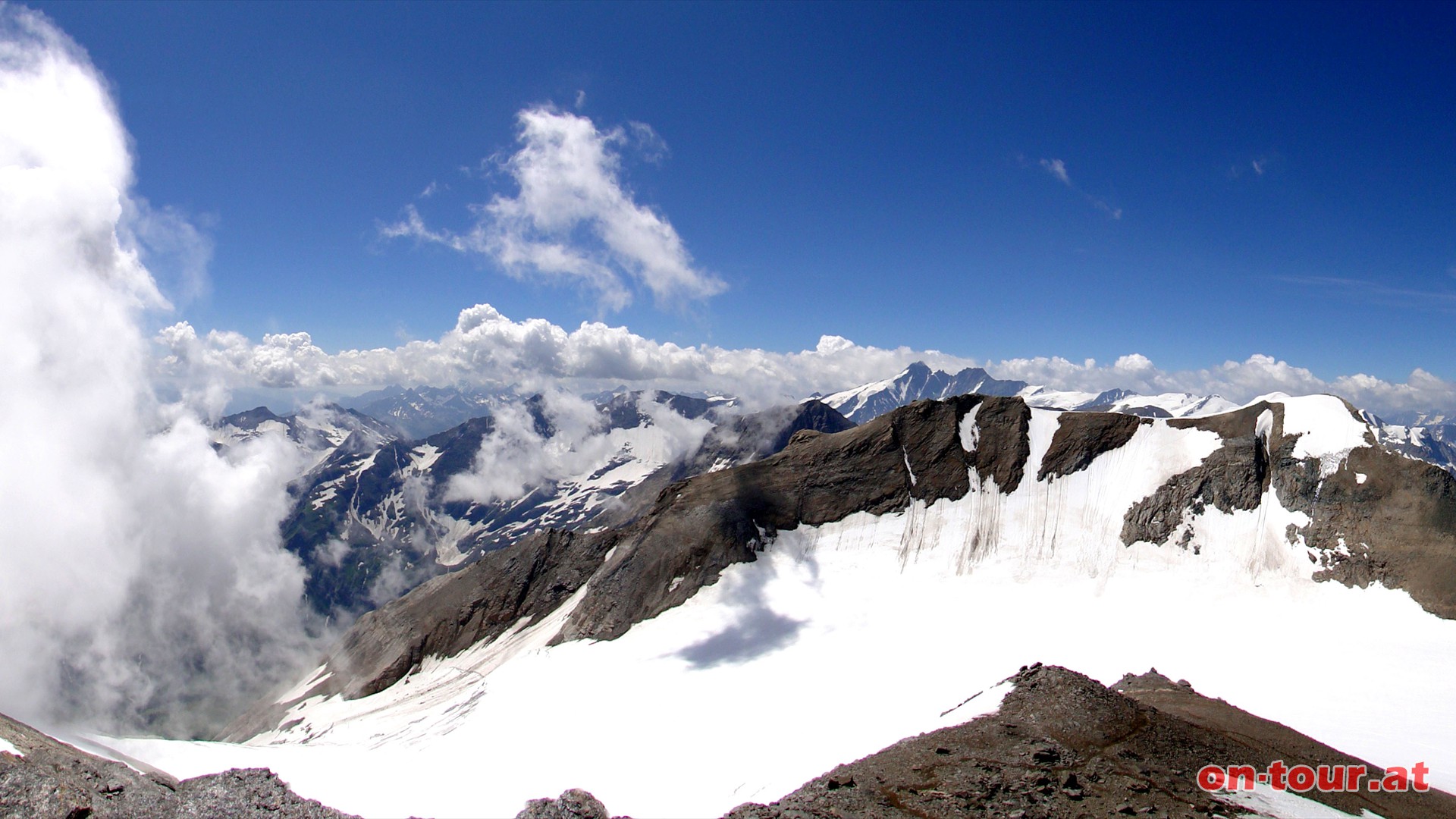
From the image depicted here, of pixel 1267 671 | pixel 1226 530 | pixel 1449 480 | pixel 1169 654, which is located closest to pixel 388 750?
pixel 1169 654

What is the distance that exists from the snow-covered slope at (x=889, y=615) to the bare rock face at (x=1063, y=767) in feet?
10.00

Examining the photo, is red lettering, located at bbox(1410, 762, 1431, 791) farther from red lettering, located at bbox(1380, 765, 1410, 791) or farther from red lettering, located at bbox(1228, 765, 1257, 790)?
red lettering, located at bbox(1228, 765, 1257, 790)

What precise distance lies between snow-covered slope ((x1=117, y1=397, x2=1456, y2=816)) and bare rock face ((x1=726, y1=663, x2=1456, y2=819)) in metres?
3.05

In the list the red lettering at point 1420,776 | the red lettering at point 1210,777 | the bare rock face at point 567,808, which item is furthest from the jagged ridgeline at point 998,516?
the red lettering at point 1210,777

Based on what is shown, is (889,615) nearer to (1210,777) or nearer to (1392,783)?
(1392,783)

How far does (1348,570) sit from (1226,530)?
10955 mm

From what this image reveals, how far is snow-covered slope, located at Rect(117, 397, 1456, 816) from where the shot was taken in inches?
1494

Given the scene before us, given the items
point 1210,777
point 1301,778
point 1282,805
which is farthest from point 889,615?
point 1282,805

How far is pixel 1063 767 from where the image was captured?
20234mm

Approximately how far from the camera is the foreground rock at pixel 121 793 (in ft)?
49.6

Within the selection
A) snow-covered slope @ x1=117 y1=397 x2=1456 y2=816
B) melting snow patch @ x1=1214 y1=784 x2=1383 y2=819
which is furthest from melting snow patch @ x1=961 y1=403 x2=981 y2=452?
melting snow patch @ x1=1214 y1=784 x2=1383 y2=819

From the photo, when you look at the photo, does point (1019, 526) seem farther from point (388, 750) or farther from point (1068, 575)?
point (388, 750)

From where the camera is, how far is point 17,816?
47.2 feet

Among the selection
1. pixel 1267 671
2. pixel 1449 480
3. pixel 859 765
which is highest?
pixel 1449 480
